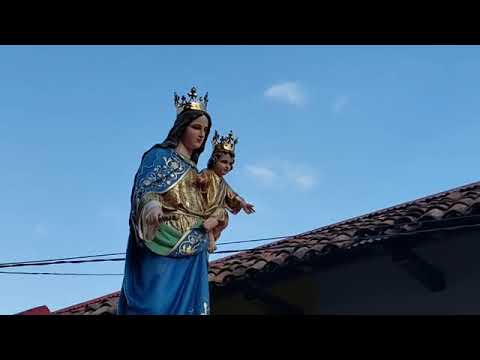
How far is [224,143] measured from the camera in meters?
7.43

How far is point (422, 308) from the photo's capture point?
301 inches

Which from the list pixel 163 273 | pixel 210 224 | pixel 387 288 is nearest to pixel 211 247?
pixel 210 224

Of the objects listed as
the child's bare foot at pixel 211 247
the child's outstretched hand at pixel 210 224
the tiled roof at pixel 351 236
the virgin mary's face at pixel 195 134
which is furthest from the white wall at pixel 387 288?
the virgin mary's face at pixel 195 134

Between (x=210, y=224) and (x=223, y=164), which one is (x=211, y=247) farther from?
(x=223, y=164)

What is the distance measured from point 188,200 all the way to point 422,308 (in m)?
2.35

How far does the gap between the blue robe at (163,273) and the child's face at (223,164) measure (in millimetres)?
409

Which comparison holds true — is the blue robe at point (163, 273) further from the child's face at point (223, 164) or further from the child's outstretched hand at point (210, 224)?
the child's face at point (223, 164)

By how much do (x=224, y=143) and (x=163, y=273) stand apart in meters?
1.32

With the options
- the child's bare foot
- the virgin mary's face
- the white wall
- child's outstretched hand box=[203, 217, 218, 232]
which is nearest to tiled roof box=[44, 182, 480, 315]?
the white wall

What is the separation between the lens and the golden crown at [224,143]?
24.3 ft

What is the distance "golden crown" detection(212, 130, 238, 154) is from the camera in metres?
7.41

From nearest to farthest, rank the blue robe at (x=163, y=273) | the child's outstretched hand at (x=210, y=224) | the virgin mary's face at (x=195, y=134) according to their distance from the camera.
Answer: the blue robe at (x=163, y=273), the child's outstretched hand at (x=210, y=224), the virgin mary's face at (x=195, y=134)

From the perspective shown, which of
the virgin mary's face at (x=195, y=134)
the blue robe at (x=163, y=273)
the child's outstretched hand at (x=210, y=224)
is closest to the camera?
the blue robe at (x=163, y=273)
